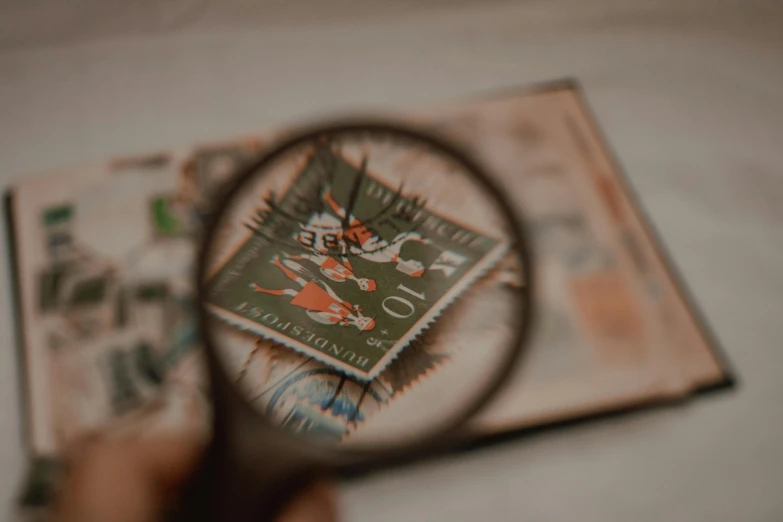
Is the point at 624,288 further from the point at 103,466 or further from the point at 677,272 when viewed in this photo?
the point at 103,466

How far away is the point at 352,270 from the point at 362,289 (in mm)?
20

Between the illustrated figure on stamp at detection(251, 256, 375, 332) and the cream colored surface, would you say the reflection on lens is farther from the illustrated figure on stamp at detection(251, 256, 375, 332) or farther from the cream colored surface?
the cream colored surface

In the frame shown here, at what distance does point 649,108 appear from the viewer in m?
0.72

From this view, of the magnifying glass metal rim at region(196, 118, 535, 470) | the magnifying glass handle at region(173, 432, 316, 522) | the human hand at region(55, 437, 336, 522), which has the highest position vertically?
the magnifying glass metal rim at region(196, 118, 535, 470)

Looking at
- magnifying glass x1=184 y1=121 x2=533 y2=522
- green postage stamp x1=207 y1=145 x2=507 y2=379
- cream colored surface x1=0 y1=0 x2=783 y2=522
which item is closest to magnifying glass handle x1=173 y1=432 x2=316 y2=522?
magnifying glass x1=184 y1=121 x2=533 y2=522

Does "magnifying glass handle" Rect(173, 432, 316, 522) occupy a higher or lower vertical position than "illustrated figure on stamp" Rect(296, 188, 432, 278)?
lower

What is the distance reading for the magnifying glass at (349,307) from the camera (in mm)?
320

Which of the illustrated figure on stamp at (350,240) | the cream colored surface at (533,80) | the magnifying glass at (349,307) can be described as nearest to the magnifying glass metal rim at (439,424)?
the magnifying glass at (349,307)

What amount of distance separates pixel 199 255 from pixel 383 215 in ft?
0.54

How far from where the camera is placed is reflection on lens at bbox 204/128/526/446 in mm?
375

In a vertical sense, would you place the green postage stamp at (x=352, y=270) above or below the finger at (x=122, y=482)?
above

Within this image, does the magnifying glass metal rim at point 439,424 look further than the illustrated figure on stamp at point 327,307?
No

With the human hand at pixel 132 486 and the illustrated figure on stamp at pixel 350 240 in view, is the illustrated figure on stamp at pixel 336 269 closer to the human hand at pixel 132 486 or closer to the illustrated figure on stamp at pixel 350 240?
the illustrated figure on stamp at pixel 350 240

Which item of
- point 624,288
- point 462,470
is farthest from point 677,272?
point 462,470
